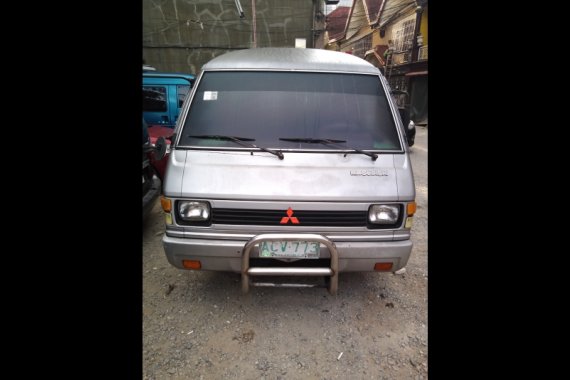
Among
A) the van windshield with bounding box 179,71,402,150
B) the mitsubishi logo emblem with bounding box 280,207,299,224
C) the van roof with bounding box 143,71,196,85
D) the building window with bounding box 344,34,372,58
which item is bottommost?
the mitsubishi logo emblem with bounding box 280,207,299,224

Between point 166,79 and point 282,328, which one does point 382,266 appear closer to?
point 282,328

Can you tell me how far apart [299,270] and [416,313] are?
1.26m

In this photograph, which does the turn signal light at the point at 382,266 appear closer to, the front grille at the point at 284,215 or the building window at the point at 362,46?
the front grille at the point at 284,215

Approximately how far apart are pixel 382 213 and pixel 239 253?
1.13m

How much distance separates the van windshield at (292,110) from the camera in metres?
2.33

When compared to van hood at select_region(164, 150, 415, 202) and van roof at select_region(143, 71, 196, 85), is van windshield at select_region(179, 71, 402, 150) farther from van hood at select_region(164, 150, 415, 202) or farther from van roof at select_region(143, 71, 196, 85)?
van roof at select_region(143, 71, 196, 85)

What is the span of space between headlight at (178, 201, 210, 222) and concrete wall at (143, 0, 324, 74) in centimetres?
1457

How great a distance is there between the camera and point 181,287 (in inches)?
108

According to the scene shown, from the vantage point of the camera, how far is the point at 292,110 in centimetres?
243

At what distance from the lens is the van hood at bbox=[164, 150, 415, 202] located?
6.64 feet

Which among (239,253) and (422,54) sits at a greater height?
(422,54)

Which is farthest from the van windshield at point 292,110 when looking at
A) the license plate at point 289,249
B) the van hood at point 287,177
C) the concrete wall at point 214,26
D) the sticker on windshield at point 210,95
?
the concrete wall at point 214,26

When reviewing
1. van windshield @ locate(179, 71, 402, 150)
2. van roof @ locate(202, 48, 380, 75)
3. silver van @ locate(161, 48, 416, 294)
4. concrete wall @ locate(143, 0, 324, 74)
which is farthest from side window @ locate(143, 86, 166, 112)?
concrete wall @ locate(143, 0, 324, 74)

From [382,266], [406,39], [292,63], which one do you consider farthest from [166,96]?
[406,39]
